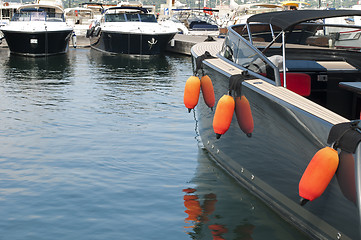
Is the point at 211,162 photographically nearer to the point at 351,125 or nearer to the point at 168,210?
Result: the point at 168,210

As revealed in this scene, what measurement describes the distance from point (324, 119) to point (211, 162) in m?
3.51

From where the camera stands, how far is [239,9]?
35.0 m

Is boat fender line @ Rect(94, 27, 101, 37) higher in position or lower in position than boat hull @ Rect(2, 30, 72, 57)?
higher

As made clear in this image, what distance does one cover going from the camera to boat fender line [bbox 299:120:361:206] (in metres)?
3.34

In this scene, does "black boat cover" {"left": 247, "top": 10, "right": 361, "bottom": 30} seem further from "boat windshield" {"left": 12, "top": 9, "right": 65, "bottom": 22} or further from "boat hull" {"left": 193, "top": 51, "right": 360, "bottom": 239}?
"boat windshield" {"left": 12, "top": 9, "right": 65, "bottom": 22}

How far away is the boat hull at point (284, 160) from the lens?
3.61m

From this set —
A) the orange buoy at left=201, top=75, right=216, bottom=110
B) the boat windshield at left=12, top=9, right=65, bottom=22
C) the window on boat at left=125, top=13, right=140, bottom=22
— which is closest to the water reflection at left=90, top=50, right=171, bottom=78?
the window on boat at left=125, top=13, right=140, bottom=22

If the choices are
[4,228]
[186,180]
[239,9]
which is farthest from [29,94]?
[239,9]

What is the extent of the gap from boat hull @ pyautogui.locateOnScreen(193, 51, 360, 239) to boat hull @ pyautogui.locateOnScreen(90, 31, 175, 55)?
17.5m

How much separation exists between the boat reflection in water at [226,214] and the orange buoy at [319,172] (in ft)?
3.61

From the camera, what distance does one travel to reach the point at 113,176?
6.41 m

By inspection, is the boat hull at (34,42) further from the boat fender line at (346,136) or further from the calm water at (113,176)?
the boat fender line at (346,136)

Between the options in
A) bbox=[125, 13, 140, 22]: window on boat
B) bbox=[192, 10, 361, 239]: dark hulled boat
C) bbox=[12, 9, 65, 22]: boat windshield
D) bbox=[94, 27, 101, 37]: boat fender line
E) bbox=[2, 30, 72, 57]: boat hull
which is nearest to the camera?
bbox=[192, 10, 361, 239]: dark hulled boat

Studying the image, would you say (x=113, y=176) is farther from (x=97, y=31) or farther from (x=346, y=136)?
(x=97, y=31)
